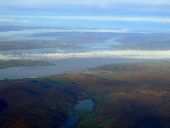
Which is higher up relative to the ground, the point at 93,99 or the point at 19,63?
the point at 19,63

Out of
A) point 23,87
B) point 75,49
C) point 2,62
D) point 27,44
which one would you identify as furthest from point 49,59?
point 23,87

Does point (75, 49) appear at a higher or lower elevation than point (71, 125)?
higher

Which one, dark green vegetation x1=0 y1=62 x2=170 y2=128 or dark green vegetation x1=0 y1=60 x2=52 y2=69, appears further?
dark green vegetation x1=0 y1=60 x2=52 y2=69

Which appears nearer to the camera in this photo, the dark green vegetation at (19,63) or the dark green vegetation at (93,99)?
the dark green vegetation at (93,99)

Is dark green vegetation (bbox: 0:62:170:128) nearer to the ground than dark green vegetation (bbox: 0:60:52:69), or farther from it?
nearer to the ground

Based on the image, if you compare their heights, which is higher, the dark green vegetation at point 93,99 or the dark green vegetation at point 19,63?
the dark green vegetation at point 19,63

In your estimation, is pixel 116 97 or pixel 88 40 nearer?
pixel 116 97

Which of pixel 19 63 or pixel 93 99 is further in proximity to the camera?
pixel 19 63

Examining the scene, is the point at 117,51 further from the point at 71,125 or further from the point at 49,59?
the point at 71,125
